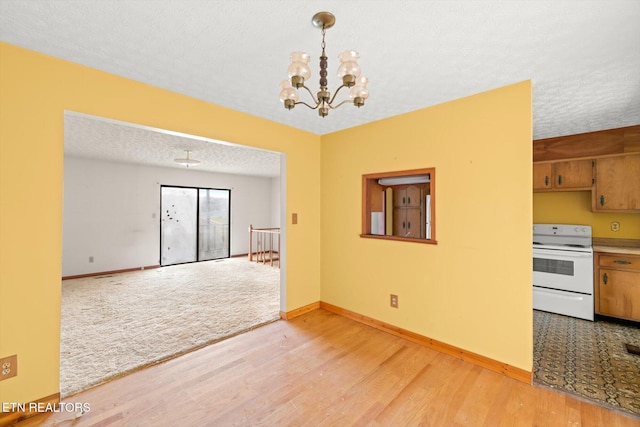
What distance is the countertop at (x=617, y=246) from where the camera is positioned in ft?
10.5

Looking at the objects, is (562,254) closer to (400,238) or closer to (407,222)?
(407,222)

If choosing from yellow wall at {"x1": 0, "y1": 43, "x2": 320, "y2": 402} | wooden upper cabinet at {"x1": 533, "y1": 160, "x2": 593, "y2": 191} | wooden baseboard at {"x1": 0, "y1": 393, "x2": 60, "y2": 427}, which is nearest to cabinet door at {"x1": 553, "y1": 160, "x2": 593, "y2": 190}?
wooden upper cabinet at {"x1": 533, "y1": 160, "x2": 593, "y2": 191}

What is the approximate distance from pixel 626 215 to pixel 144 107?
227 inches

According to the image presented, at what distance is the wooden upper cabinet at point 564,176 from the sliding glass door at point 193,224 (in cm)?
699

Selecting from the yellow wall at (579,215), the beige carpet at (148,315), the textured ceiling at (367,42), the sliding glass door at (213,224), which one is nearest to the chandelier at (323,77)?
the textured ceiling at (367,42)

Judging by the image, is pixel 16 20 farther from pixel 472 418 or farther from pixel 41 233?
pixel 472 418

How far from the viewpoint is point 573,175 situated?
3.68m

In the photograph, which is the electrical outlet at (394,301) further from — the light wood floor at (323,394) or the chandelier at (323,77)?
the chandelier at (323,77)

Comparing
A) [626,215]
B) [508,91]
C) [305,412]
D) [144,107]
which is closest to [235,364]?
[305,412]

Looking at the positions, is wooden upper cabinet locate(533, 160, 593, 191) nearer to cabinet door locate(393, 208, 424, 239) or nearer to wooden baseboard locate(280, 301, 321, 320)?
cabinet door locate(393, 208, 424, 239)

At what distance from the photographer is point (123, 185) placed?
5.95m

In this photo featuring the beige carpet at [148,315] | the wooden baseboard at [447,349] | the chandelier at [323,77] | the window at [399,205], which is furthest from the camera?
the window at [399,205]

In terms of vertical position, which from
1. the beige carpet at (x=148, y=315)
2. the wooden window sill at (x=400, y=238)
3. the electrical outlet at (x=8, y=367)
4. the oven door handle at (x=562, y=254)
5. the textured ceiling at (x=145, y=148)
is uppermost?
the textured ceiling at (x=145, y=148)

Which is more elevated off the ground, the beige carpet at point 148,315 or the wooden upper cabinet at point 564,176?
the wooden upper cabinet at point 564,176
